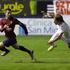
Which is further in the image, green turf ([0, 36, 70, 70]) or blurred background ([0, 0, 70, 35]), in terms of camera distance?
blurred background ([0, 0, 70, 35])

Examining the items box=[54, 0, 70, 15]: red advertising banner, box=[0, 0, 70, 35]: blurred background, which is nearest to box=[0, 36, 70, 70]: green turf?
box=[0, 0, 70, 35]: blurred background

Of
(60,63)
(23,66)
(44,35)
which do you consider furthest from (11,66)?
(44,35)

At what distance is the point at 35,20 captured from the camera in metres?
30.2

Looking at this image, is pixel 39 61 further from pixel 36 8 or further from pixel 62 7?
pixel 62 7

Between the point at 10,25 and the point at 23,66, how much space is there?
185 centimetres

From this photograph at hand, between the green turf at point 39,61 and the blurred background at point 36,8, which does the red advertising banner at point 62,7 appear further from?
the green turf at point 39,61

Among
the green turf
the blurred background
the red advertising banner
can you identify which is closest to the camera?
the green turf

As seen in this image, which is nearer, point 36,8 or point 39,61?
point 39,61

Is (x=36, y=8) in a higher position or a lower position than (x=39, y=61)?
lower

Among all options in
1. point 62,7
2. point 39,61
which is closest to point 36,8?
point 62,7

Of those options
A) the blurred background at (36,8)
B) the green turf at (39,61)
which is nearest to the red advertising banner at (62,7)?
the blurred background at (36,8)

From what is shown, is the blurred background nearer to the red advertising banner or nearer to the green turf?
the red advertising banner

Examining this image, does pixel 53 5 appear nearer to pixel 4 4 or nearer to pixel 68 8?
pixel 68 8

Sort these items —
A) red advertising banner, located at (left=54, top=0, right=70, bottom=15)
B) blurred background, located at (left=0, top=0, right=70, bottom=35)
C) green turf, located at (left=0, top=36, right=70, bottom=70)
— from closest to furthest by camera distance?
green turf, located at (left=0, top=36, right=70, bottom=70), blurred background, located at (left=0, top=0, right=70, bottom=35), red advertising banner, located at (left=54, top=0, right=70, bottom=15)
